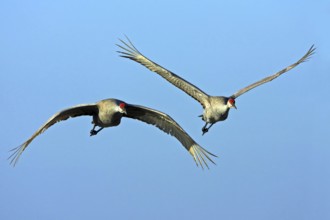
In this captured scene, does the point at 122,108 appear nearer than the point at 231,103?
Yes

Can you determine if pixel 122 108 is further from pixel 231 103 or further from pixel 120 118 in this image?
pixel 231 103

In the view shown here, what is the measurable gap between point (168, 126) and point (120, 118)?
2.01 metres

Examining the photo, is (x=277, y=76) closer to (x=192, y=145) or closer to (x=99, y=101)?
(x=192, y=145)

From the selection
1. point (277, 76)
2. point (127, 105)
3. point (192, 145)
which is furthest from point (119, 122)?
point (277, 76)

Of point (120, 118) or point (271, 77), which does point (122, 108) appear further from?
point (271, 77)

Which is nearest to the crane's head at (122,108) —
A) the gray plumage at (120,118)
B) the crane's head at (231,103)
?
the gray plumage at (120,118)

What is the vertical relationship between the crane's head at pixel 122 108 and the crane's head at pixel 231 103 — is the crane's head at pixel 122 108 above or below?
below

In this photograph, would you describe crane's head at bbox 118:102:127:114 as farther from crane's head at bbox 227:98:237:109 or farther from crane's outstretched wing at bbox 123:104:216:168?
crane's head at bbox 227:98:237:109

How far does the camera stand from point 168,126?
1112 inches

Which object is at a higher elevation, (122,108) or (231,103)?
(231,103)

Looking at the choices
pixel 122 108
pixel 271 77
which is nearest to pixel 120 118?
pixel 122 108

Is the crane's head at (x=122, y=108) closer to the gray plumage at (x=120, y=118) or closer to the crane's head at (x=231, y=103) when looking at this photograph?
the gray plumage at (x=120, y=118)

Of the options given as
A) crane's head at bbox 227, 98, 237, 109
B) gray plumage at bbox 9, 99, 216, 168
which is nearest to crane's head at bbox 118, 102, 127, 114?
gray plumage at bbox 9, 99, 216, 168

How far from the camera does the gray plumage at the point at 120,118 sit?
85.7 feet
